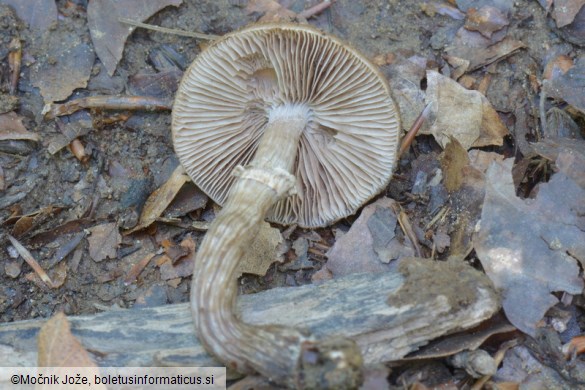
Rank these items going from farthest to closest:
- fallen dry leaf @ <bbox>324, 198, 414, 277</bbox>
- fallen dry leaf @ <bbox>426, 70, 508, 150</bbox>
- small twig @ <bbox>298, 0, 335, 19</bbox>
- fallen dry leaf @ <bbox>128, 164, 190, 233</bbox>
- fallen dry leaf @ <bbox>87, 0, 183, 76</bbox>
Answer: small twig @ <bbox>298, 0, 335, 19</bbox>
fallen dry leaf @ <bbox>87, 0, 183, 76</bbox>
fallen dry leaf @ <bbox>426, 70, 508, 150</bbox>
fallen dry leaf @ <bbox>128, 164, 190, 233</bbox>
fallen dry leaf @ <bbox>324, 198, 414, 277</bbox>

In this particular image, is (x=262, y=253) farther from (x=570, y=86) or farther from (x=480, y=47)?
(x=570, y=86)

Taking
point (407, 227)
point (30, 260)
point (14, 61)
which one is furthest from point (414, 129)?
point (14, 61)

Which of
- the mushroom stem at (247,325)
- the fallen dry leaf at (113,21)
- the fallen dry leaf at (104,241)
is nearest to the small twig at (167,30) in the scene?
the fallen dry leaf at (113,21)

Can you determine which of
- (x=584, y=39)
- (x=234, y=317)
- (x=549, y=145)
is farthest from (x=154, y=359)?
(x=584, y=39)

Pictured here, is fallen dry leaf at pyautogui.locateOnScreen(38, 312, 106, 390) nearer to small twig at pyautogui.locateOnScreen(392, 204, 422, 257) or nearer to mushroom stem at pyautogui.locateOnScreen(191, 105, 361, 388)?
mushroom stem at pyautogui.locateOnScreen(191, 105, 361, 388)

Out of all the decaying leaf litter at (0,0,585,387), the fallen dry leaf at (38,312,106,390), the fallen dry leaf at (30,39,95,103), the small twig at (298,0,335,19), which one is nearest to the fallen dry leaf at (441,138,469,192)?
the decaying leaf litter at (0,0,585,387)

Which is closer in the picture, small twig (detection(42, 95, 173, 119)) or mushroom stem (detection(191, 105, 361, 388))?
mushroom stem (detection(191, 105, 361, 388))

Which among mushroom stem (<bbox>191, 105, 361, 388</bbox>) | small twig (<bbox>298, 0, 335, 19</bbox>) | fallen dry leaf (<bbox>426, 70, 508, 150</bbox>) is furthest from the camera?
small twig (<bbox>298, 0, 335, 19</bbox>)
